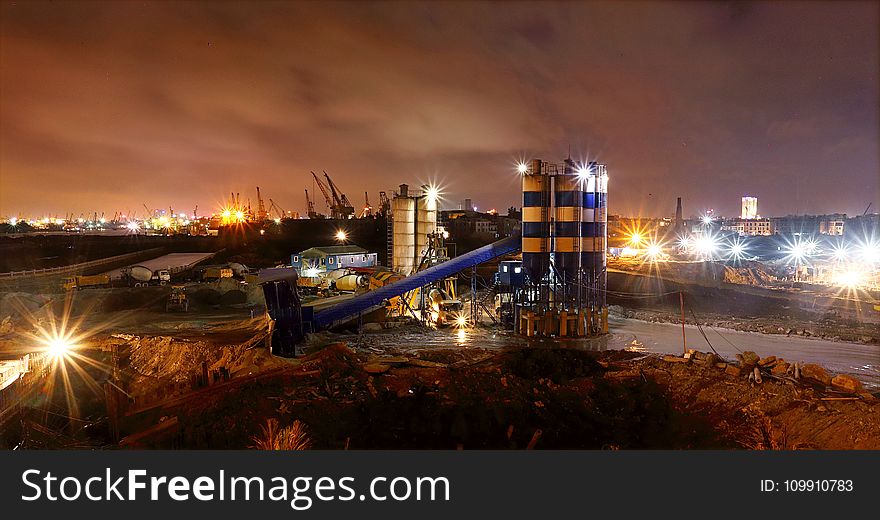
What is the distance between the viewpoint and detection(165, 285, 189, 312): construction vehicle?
37.8m

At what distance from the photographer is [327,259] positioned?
188 ft

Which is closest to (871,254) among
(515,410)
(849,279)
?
(849,279)

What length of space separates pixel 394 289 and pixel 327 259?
27400 mm

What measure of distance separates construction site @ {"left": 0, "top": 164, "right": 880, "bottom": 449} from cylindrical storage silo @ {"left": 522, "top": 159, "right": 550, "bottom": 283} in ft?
0.33

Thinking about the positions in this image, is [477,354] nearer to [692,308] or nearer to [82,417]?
[82,417]

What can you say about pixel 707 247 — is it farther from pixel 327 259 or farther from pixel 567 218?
pixel 567 218

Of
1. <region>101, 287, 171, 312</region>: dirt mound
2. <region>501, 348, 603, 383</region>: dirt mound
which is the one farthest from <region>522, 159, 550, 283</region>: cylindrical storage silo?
<region>101, 287, 171, 312</region>: dirt mound

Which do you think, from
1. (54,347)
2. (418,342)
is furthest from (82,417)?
(418,342)

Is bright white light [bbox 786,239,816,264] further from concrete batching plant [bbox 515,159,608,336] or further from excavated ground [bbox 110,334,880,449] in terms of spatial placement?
excavated ground [bbox 110,334,880,449]

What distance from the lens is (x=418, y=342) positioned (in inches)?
1133

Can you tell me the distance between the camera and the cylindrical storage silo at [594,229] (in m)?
32.0

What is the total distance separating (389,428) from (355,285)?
29368mm

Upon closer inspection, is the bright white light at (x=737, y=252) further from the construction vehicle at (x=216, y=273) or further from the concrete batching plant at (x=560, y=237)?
the construction vehicle at (x=216, y=273)

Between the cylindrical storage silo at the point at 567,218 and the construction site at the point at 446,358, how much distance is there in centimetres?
10
